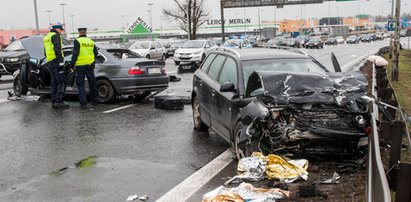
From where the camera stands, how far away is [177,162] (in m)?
6.69

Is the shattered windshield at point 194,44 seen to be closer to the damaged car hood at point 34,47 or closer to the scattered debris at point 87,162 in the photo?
the damaged car hood at point 34,47

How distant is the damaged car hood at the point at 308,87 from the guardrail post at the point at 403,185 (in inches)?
65.0

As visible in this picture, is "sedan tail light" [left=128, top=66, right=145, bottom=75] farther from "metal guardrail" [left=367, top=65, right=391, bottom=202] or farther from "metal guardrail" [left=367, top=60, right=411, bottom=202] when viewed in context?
"metal guardrail" [left=367, top=65, right=391, bottom=202]

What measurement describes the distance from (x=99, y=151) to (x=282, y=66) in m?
3.16

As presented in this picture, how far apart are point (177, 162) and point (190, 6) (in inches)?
1606

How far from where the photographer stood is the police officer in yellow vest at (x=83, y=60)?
11.2 m

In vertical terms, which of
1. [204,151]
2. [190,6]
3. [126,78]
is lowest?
[204,151]

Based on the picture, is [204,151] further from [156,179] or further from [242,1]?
[242,1]

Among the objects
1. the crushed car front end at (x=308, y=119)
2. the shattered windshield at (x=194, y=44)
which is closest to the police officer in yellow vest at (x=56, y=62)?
the crushed car front end at (x=308, y=119)

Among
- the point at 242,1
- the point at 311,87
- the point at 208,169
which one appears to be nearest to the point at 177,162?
the point at 208,169

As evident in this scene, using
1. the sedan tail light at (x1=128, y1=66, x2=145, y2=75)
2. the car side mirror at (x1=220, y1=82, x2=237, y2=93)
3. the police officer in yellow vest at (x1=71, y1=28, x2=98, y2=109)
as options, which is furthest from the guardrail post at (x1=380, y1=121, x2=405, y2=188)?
the police officer in yellow vest at (x1=71, y1=28, x2=98, y2=109)

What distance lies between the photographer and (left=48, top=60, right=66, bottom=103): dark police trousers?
11.3 m

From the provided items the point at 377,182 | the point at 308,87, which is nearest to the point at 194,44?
the point at 308,87

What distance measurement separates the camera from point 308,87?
5832 millimetres
